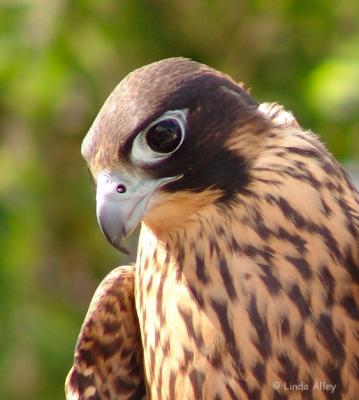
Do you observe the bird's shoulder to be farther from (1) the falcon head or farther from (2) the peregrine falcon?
(1) the falcon head

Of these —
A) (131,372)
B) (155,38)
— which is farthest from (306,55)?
(131,372)

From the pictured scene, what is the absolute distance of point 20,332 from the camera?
24.8ft

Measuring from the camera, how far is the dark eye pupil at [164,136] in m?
4.62

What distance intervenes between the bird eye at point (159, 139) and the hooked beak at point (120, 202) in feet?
0.25

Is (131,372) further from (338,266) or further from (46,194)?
(46,194)

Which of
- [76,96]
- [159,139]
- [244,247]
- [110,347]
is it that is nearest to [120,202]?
[159,139]

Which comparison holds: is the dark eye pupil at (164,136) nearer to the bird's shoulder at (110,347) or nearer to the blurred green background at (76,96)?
the bird's shoulder at (110,347)

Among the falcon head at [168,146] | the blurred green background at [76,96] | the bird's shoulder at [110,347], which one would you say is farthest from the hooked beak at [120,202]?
the blurred green background at [76,96]

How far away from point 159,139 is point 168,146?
0.06 m

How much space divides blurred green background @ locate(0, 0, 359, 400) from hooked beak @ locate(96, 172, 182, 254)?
2.31 m

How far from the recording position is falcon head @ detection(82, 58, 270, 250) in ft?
15.1

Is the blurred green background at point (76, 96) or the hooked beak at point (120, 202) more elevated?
the blurred green background at point (76, 96)

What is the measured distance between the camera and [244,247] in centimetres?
486

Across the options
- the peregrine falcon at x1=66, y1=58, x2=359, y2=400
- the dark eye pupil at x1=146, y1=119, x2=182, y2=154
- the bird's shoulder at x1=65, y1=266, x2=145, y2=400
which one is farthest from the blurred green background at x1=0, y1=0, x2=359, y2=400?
the dark eye pupil at x1=146, y1=119, x2=182, y2=154
